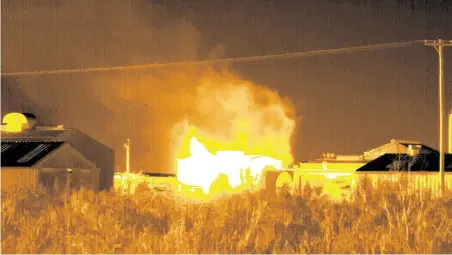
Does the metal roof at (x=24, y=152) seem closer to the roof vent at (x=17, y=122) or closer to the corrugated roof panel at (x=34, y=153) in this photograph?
the corrugated roof panel at (x=34, y=153)

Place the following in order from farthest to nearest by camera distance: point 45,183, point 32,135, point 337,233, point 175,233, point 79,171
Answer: point 32,135
point 79,171
point 45,183
point 337,233
point 175,233

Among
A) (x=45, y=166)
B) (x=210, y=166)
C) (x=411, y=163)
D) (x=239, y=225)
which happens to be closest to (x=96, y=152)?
(x=210, y=166)

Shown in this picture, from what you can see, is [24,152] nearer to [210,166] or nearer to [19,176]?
[19,176]

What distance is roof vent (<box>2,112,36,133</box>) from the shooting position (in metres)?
60.5

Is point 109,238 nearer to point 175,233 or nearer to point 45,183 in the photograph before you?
point 175,233

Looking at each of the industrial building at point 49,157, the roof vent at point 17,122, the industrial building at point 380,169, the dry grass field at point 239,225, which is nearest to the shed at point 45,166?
the industrial building at point 49,157

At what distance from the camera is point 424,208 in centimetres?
2762

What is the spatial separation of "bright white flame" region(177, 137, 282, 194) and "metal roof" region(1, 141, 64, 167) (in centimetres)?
814

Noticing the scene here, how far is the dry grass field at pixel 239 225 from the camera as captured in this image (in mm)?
22531

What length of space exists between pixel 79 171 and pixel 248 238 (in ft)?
94.6

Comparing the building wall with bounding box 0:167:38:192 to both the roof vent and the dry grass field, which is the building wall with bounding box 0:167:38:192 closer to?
the dry grass field

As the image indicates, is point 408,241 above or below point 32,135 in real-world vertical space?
below

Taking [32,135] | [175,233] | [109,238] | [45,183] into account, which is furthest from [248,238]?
[32,135]

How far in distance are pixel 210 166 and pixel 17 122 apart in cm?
1568
